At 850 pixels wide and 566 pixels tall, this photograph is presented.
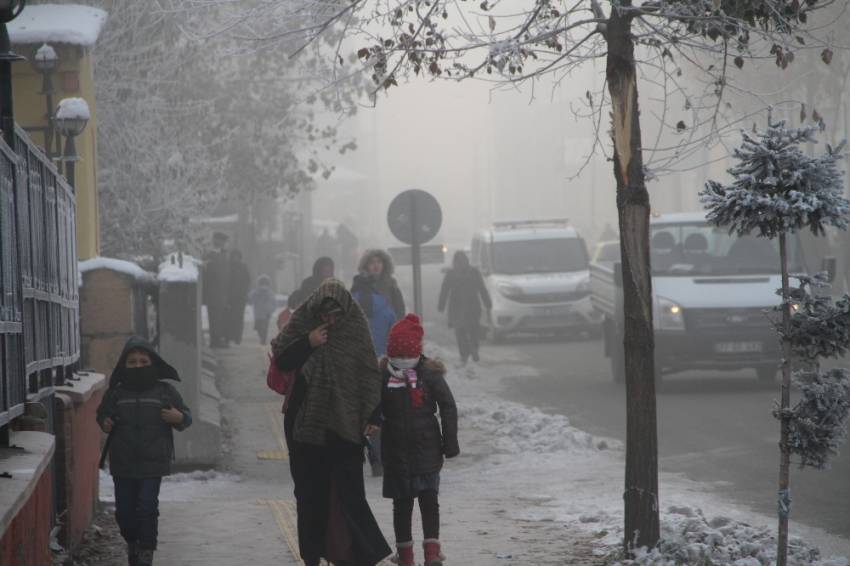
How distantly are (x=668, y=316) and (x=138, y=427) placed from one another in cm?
1120

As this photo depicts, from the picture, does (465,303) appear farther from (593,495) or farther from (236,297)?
(593,495)

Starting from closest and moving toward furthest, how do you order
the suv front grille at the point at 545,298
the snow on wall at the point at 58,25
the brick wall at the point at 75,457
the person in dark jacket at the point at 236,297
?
the brick wall at the point at 75,457
the snow on wall at the point at 58,25
the person in dark jacket at the point at 236,297
the suv front grille at the point at 545,298

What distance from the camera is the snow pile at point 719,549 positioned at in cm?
780

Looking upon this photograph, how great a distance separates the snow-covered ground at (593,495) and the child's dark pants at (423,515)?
99cm

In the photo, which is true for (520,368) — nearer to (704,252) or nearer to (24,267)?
(704,252)

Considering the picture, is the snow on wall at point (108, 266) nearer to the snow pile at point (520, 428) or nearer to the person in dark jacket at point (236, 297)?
the snow pile at point (520, 428)

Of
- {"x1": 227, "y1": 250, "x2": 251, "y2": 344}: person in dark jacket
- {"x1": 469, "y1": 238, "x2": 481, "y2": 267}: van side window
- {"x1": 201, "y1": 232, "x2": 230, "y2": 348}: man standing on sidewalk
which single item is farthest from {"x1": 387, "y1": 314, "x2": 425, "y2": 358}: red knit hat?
{"x1": 469, "y1": 238, "x2": 481, "y2": 267}: van side window

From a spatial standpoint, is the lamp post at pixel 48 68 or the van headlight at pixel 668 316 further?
the van headlight at pixel 668 316

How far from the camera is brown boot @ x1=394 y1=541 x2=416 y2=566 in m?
8.19

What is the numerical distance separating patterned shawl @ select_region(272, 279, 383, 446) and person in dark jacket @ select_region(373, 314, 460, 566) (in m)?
0.26

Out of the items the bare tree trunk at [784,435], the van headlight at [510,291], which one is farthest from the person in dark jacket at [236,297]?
the bare tree trunk at [784,435]

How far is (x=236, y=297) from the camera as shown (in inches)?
1065

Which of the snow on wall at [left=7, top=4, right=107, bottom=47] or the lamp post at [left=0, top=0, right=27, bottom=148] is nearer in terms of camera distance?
the lamp post at [left=0, top=0, right=27, bottom=148]

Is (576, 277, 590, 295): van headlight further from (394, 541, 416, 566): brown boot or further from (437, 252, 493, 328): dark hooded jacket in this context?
(394, 541, 416, 566): brown boot
